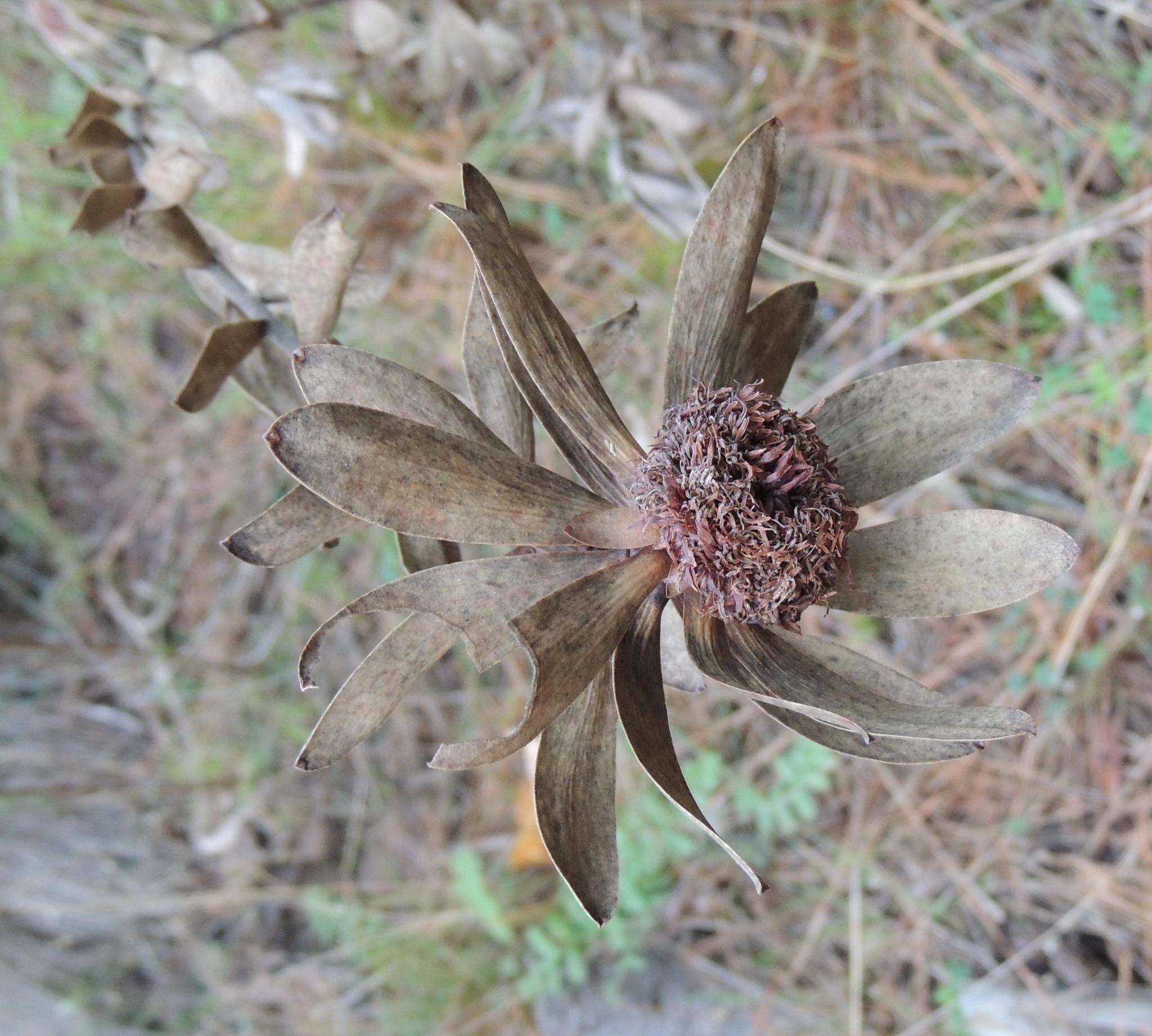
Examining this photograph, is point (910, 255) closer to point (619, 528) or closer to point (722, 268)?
point (722, 268)

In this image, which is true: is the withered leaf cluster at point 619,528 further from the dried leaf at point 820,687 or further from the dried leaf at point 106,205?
the dried leaf at point 106,205

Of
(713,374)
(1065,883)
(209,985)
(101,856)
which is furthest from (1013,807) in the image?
(101,856)

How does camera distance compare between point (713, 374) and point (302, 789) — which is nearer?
point (713, 374)

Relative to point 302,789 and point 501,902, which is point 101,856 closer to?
point 302,789

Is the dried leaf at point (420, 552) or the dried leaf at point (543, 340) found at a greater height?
the dried leaf at point (543, 340)

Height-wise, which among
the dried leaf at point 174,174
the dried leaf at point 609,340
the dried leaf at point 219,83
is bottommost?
the dried leaf at point 219,83

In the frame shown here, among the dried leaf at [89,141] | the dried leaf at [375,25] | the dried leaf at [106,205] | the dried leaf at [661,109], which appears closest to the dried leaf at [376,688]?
the dried leaf at [106,205]

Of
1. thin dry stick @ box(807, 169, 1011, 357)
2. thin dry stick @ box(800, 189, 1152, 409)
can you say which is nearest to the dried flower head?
thin dry stick @ box(800, 189, 1152, 409)
